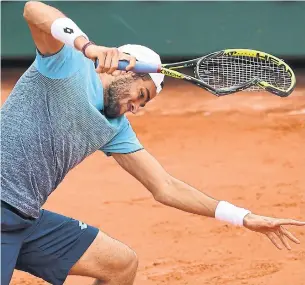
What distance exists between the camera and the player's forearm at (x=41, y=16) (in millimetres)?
4117

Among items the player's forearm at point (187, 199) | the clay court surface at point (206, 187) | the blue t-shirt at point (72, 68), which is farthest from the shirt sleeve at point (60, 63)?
the clay court surface at point (206, 187)

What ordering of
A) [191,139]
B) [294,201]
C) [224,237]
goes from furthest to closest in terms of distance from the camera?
[191,139] < [294,201] < [224,237]

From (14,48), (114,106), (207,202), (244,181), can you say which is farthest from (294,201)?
(14,48)

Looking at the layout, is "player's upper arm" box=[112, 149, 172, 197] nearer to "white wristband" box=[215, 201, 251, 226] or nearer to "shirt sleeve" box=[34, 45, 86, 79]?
"white wristband" box=[215, 201, 251, 226]

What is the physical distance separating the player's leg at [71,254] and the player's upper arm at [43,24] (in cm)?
94

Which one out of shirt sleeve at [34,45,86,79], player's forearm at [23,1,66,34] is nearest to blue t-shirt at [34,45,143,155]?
shirt sleeve at [34,45,86,79]

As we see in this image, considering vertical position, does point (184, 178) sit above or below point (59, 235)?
below

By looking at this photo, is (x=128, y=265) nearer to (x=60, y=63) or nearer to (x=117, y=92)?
(x=117, y=92)

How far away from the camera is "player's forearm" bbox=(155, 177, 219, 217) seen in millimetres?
4930

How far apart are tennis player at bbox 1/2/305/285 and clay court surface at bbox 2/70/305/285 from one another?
140cm

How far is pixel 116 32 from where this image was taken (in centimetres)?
1091

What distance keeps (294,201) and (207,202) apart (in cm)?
270

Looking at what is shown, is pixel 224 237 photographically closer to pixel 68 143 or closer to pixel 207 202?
pixel 207 202

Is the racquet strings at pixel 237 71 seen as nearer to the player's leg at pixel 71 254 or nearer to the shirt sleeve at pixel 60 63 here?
the shirt sleeve at pixel 60 63
